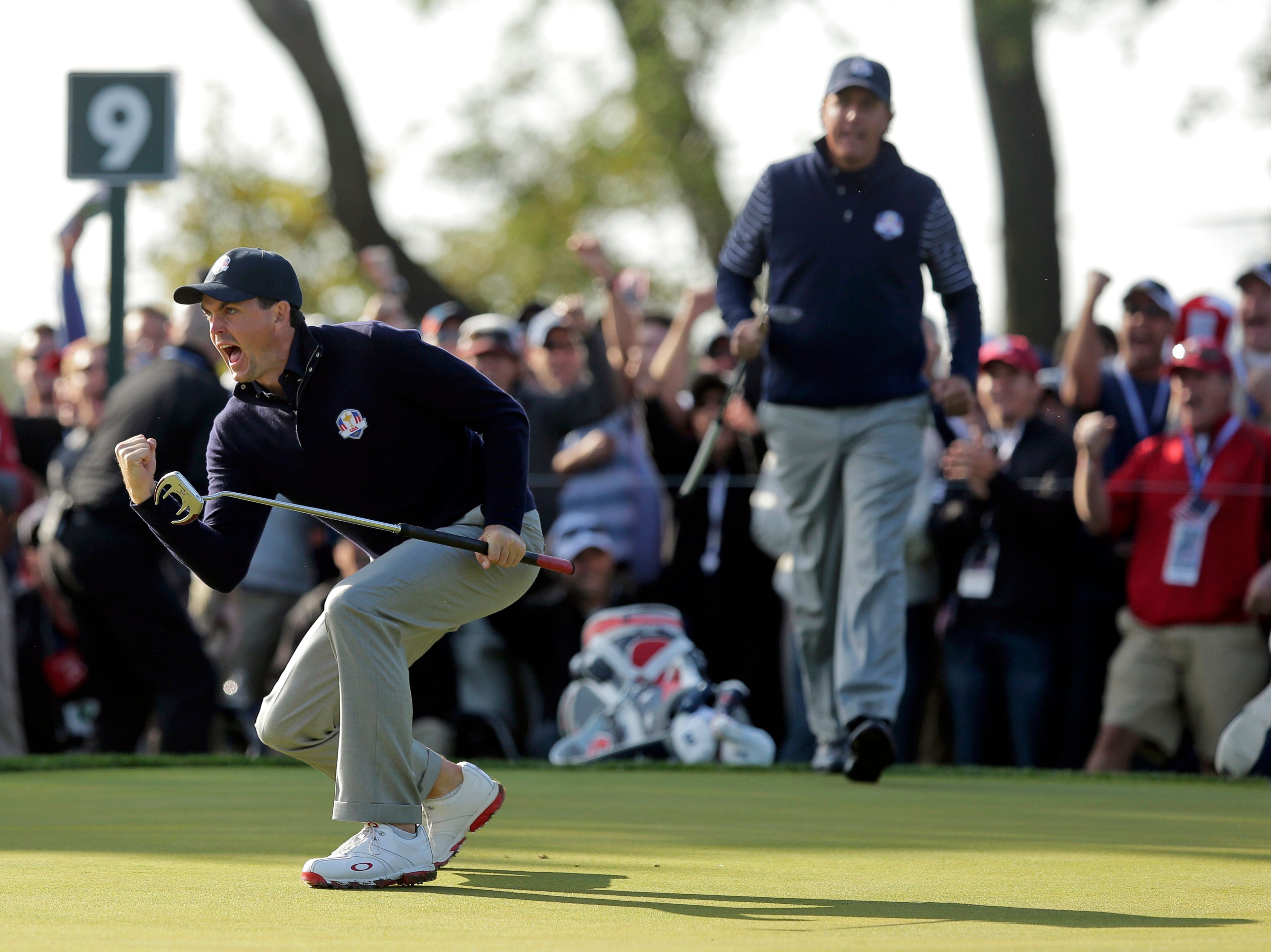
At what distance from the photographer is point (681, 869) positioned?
467 centimetres

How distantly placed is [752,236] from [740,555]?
2472 mm

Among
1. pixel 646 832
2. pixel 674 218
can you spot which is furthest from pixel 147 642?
pixel 674 218

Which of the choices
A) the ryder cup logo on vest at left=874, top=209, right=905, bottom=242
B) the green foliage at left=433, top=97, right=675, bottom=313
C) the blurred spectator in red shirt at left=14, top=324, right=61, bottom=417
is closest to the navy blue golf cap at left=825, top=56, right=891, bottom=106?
the ryder cup logo on vest at left=874, top=209, right=905, bottom=242

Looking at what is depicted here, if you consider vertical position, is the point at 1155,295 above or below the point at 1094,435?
above

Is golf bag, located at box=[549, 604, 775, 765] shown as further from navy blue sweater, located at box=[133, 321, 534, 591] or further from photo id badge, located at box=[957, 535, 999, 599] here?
Result: navy blue sweater, located at box=[133, 321, 534, 591]

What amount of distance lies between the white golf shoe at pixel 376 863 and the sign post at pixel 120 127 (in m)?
6.11

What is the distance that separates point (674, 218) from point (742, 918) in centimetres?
3225

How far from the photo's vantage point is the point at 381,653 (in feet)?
14.7

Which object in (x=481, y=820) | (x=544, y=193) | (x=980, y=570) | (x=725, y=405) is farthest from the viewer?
(x=544, y=193)

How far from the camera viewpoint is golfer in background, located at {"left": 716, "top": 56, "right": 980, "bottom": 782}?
271 inches

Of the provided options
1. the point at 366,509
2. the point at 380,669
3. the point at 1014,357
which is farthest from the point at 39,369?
the point at 380,669

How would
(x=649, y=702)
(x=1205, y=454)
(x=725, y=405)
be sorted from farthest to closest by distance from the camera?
(x=649, y=702), (x=1205, y=454), (x=725, y=405)

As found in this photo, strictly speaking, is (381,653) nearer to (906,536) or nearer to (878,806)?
(878,806)

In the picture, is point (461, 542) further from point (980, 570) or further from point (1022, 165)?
point (1022, 165)
